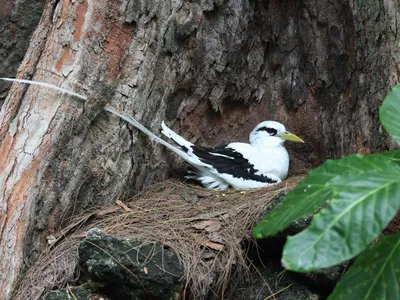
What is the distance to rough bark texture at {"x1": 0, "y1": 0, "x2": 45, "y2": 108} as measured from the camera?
5.19 m

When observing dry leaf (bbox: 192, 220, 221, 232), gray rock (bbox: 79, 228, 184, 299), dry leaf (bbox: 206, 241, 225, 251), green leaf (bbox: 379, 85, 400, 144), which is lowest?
gray rock (bbox: 79, 228, 184, 299)

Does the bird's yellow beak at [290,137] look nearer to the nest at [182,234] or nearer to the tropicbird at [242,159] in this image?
the tropicbird at [242,159]

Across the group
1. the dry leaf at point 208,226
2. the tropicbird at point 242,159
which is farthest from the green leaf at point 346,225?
the tropicbird at point 242,159

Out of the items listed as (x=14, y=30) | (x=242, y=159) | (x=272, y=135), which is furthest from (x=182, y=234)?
(x=14, y=30)

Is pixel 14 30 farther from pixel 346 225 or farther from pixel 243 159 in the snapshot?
pixel 346 225

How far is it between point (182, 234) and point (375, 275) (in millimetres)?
2193

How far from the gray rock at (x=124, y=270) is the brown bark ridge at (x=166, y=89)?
0.61m

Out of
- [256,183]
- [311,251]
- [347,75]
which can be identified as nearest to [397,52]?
[347,75]

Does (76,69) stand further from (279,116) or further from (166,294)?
(279,116)

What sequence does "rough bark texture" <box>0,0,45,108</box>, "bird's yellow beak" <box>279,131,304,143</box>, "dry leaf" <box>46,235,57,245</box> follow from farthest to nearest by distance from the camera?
1. "rough bark texture" <box>0,0,45,108</box>
2. "bird's yellow beak" <box>279,131,304,143</box>
3. "dry leaf" <box>46,235,57,245</box>

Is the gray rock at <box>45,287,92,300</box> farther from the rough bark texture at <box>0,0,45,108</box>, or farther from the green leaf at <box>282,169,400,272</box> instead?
the rough bark texture at <box>0,0,45,108</box>

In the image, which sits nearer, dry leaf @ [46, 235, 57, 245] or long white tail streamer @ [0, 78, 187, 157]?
dry leaf @ [46, 235, 57, 245]

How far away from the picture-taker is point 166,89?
449cm

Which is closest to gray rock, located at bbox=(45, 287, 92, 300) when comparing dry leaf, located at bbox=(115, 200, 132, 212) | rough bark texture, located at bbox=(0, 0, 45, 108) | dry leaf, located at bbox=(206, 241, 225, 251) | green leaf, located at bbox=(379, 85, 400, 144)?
dry leaf, located at bbox=(206, 241, 225, 251)
